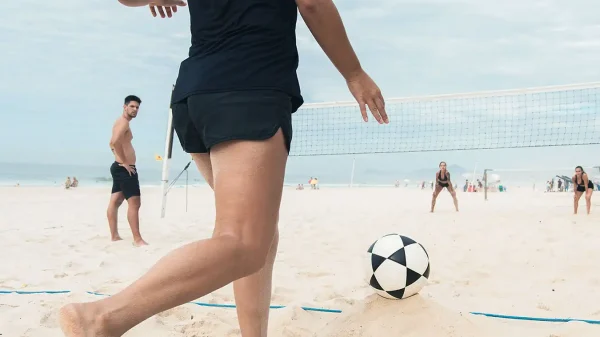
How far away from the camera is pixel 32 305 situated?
2.91 m

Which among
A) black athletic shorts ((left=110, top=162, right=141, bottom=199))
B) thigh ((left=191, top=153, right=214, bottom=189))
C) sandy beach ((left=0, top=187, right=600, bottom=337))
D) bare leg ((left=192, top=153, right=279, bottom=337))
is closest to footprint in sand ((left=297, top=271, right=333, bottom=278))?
sandy beach ((left=0, top=187, right=600, bottom=337))

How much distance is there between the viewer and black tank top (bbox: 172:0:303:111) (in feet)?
5.02

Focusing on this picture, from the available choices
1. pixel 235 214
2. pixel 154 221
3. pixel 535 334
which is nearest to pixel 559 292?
pixel 535 334

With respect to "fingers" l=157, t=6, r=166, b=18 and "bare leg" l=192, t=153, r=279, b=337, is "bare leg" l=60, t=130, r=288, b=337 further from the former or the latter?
"fingers" l=157, t=6, r=166, b=18

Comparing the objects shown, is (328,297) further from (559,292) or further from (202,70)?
(202,70)

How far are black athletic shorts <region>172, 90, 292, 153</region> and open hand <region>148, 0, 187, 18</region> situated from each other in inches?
34.5

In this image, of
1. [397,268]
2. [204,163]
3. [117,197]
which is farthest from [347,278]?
[117,197]

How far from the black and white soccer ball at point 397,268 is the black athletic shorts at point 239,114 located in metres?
1.46

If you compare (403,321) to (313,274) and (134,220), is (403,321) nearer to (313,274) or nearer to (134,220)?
(313,274)

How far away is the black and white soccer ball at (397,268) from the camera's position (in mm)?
2738

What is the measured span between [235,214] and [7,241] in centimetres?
612

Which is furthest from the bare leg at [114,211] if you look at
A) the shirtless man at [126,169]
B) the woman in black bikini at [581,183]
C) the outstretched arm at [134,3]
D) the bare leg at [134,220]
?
the woman in black bikini at [581,183]

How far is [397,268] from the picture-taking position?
2.75 m

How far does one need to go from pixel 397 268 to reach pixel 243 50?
5.45ft
